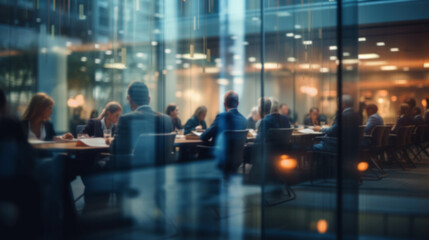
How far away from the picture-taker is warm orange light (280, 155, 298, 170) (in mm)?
4137

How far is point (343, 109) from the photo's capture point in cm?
251

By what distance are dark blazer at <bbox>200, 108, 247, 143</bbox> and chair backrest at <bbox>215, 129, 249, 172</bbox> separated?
144mm

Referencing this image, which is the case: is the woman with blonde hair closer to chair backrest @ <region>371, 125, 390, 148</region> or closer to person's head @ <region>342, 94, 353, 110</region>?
person's head @ <region>342, 94, 353, 110</region>

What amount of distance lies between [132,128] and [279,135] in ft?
4.98

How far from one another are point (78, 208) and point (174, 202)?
1.13 m

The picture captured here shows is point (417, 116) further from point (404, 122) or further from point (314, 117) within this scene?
point (314, 117)

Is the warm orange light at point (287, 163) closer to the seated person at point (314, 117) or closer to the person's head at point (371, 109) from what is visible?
the seated person at point (314, 117)

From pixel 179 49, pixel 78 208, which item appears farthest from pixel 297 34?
pixel 78 208

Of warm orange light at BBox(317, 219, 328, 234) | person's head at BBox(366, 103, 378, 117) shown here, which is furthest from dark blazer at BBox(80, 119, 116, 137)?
person's head at BBox(366, 103, 378, 117)

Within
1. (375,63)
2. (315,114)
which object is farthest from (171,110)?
(375,63)

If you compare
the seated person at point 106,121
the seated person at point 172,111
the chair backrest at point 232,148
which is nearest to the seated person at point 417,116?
the chair backrest at point 232,148

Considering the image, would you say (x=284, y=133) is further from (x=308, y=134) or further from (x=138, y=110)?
(x=138, y=110)

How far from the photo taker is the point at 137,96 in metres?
3.88

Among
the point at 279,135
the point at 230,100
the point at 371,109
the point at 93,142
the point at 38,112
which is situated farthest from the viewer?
the point at 371,109
